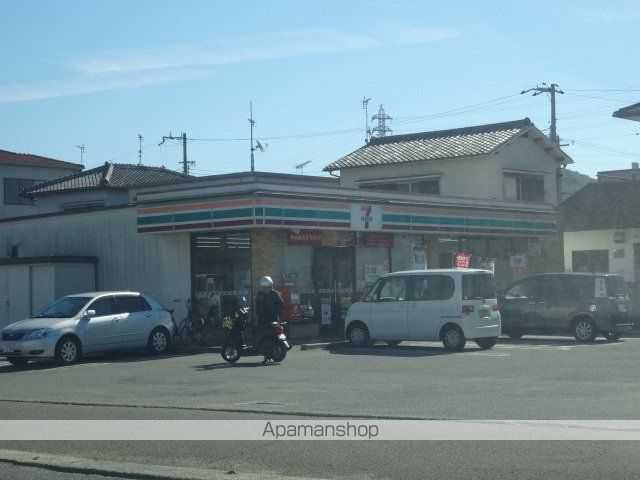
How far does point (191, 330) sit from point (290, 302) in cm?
273

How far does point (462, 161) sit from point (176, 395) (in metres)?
24.9

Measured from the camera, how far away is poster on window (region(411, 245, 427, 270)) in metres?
30.0

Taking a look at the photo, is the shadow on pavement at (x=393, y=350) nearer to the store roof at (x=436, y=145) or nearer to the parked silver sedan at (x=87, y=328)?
the parked silver sedan at (x=87, y=328)

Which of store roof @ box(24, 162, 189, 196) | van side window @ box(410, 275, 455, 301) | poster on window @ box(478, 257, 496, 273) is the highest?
store roof @ box(24, 162, 189, 196)

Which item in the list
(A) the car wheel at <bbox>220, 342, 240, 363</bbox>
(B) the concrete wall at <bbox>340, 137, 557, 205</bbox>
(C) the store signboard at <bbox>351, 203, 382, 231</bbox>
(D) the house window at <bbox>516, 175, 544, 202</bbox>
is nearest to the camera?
(A) the car wheel at <bbox>220, 342, 240, 363</bbox>

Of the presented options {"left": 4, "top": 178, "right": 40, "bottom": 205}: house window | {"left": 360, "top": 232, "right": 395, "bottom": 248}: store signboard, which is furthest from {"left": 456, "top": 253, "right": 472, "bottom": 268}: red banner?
{"left": 4, "top": 178, "right": 40, "bottom": 205}: house window

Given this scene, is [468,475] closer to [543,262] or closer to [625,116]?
[625,116]

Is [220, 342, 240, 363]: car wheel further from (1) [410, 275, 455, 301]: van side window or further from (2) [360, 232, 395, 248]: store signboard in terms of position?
(2) [360, 232, 395, 248]: store signboard

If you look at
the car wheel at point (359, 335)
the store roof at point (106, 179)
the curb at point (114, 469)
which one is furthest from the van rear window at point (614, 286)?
the store roof at point (106, 179)

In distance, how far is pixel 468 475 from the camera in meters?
8.08

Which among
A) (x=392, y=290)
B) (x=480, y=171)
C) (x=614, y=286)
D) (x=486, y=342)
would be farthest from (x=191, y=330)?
(x=480, y=171)

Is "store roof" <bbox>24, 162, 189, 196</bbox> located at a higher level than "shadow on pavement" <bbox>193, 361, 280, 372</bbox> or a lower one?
higher

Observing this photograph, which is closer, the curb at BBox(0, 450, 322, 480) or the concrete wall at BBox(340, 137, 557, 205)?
the curb at BBox(0, 450, 322, 480)

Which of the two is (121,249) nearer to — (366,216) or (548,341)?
(366,216)
